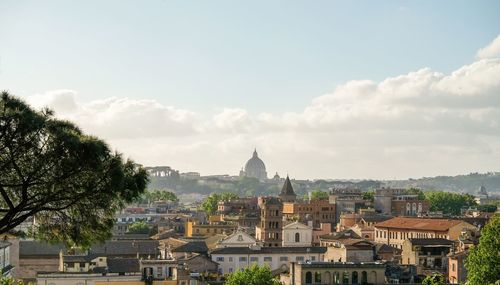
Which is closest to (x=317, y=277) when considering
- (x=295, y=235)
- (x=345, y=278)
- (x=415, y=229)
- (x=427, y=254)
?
(x=345, y=278)

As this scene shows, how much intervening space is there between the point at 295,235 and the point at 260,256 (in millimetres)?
16406

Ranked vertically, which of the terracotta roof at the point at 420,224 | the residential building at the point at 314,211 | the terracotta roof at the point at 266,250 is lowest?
the terracotta roof at the point at 266,250

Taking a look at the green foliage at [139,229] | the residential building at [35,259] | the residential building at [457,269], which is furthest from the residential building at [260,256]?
the green foliage at [139,229]

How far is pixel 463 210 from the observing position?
184m

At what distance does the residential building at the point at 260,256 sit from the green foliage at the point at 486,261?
37109 mm

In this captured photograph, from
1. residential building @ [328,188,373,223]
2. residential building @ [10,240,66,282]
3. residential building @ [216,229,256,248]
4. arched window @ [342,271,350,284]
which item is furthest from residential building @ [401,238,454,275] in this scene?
residential building @ [328,188,373,223]

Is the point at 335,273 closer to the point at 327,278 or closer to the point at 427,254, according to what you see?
the point at 327,278

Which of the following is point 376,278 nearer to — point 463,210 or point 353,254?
point 353,254

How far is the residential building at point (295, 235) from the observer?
350ft

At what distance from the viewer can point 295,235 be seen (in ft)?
351

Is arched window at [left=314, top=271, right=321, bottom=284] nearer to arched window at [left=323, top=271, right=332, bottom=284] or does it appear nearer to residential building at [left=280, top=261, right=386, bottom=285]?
residential building at [left=280, top=261, right=386, bottom=285]

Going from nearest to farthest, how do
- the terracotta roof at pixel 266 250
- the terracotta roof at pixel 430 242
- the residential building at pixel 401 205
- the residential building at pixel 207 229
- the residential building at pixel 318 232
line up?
the terracotta roof at pixel 430 242, the terracotta roof at pixel 266 250, the residential building at pixel 318 232, the residential building at pixel 207 229, the residential building at pixel 401 205

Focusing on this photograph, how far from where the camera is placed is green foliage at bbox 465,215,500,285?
2010 inches

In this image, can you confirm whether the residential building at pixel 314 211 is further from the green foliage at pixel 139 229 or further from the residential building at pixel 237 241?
the residential building at pixel 237 241
